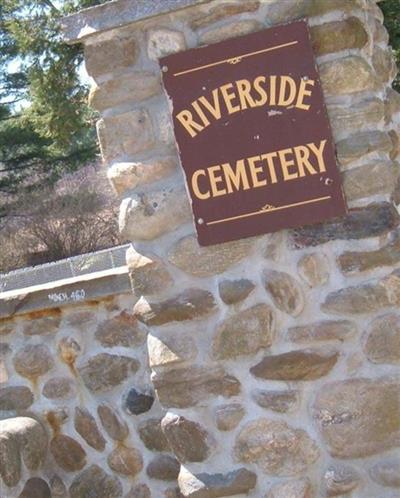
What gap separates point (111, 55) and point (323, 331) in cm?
126

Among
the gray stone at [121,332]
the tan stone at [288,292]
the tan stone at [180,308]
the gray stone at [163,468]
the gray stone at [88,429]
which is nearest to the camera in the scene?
the tan stone at [288,292]

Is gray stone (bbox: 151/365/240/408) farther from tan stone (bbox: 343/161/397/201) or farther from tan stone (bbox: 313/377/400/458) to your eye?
tan stone (bbox: 343/161/397/201)

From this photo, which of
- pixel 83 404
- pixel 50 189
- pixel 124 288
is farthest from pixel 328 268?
pixel 50 189

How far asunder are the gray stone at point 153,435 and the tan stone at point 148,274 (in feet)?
2.91

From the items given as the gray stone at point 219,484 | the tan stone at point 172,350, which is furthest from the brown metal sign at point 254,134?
the gray stone at point 219,484

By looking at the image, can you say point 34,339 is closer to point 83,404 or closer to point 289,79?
point 83,404

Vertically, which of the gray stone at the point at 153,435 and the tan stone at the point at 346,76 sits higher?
the tan stone at the point at 346,76

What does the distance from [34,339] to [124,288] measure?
60cm

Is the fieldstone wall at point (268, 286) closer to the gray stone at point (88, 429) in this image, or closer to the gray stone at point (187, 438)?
the gray stone at point (187, 438)

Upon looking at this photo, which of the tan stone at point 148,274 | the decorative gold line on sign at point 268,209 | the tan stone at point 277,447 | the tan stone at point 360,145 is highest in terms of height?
the tan stone at point 360,145

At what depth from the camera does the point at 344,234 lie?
10.9ft

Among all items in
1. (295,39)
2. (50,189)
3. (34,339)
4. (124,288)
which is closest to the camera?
→ (295,39)

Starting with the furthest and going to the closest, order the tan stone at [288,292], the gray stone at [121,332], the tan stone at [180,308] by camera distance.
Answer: the gray stone at [121,332]
the tan stone at [180,308]
the tan stone at [288,292]

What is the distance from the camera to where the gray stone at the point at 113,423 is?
4.35 metres
